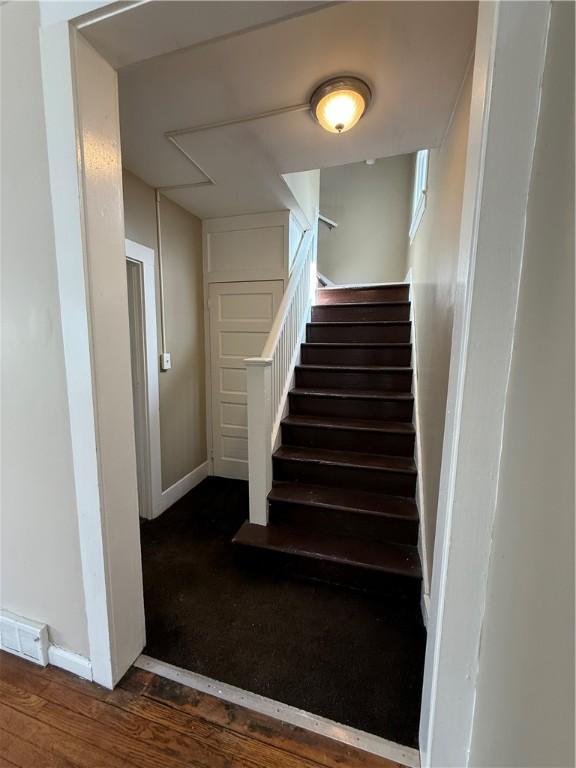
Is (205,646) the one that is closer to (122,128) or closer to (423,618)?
(423,618)

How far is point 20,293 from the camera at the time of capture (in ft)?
3.76

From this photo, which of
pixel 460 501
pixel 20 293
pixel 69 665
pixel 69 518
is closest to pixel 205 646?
pixel 69 665

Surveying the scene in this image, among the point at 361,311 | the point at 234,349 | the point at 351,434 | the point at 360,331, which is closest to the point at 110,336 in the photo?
the point at 351,434

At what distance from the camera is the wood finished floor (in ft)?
3.38

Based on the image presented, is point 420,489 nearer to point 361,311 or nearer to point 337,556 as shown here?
point 337,556

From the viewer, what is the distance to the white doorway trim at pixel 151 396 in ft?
7.79

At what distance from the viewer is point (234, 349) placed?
310 cm

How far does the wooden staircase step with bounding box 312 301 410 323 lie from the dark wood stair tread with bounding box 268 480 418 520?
1812 mm

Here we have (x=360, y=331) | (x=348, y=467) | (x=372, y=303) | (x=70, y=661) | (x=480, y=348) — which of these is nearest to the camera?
(x=480, y=348)

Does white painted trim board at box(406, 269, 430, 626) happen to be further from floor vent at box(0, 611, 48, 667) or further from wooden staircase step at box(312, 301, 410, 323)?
floor vent at box(0, 611, 48, 667)

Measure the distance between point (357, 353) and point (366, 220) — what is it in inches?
103

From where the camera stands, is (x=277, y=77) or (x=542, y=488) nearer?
(x=542, y=488)

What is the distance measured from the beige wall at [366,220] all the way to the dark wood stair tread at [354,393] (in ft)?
8.24

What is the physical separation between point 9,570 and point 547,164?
7.35ft
